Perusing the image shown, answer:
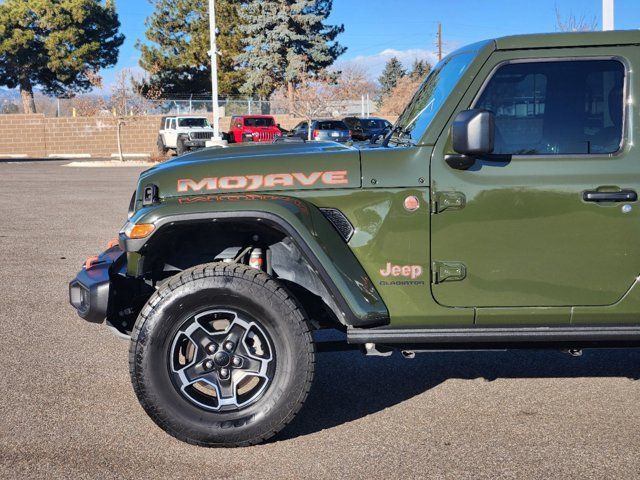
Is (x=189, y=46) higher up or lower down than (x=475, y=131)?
higher up

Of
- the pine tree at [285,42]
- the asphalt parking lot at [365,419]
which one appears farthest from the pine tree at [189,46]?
the asphalt parking lot at [365,419]

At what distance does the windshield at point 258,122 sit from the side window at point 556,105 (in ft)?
108

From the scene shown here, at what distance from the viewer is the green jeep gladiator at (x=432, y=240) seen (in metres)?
3.80

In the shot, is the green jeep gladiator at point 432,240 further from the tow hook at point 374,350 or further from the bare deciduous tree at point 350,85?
the bare deciduous tree at point 350,85

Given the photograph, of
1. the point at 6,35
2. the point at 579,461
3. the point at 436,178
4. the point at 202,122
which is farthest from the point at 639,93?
the point at 6,35

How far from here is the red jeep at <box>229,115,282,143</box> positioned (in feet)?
116

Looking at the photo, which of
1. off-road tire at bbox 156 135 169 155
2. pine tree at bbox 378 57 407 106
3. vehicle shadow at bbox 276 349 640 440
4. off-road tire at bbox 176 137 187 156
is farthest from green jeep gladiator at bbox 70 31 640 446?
pine tree at bbox 378 57 407 106

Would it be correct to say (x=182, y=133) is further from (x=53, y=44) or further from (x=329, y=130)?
(x=53, y=44)

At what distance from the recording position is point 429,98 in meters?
4.29

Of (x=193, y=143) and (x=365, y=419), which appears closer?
(x=365, y=419)

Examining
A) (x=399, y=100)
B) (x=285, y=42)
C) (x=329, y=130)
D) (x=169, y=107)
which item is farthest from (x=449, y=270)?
(x=399, y=100)

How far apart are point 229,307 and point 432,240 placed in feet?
3.53

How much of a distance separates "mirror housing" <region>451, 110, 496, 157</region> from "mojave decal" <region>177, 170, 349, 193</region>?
61cm

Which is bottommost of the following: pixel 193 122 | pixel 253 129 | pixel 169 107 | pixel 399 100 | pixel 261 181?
pixel 261 181
